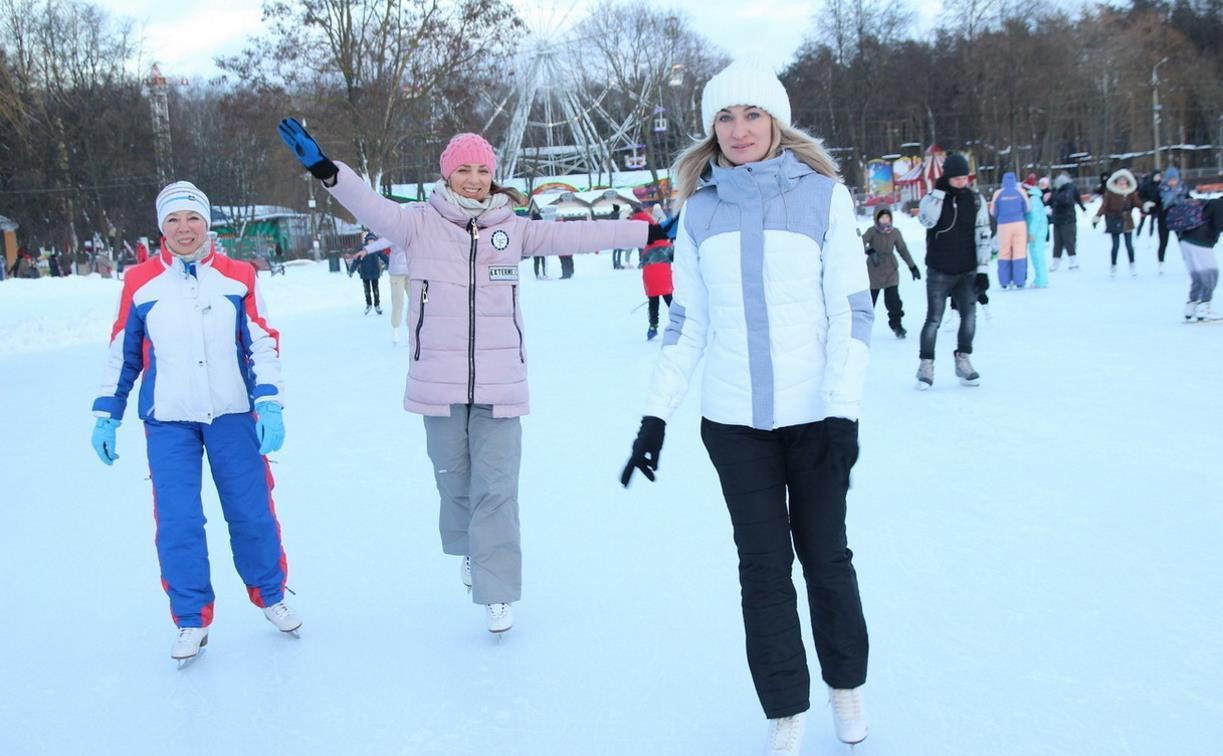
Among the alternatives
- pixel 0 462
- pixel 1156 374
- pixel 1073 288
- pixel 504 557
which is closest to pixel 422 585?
pixel 504 557

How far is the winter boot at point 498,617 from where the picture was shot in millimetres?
3227

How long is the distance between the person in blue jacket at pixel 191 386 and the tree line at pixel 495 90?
2491cm

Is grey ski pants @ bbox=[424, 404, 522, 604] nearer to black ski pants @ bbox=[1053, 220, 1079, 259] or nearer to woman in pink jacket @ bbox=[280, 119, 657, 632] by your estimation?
woman in pink jacket @ bbox=[280, 119, 657, 632]

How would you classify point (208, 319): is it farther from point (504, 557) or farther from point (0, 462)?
point (0, 462)

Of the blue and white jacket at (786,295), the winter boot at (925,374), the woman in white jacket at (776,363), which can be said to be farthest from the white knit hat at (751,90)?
the winter boot at (925,374)

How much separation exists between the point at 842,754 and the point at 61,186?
3878 centimetres

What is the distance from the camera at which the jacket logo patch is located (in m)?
3.21

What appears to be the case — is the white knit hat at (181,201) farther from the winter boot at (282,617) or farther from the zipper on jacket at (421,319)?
the winter boot at (282,617)

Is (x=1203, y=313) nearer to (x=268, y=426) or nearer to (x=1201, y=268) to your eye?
(x=1201, y=268)

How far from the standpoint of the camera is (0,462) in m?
6.53

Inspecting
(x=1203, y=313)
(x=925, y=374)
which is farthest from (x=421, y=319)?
(x=1203, y=313)

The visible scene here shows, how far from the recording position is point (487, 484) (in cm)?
322

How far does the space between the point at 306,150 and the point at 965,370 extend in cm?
530

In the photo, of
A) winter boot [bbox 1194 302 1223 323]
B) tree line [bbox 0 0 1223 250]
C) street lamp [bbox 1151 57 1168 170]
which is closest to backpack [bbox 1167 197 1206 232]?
winter boot [bbox 1194 302 1223 323]
